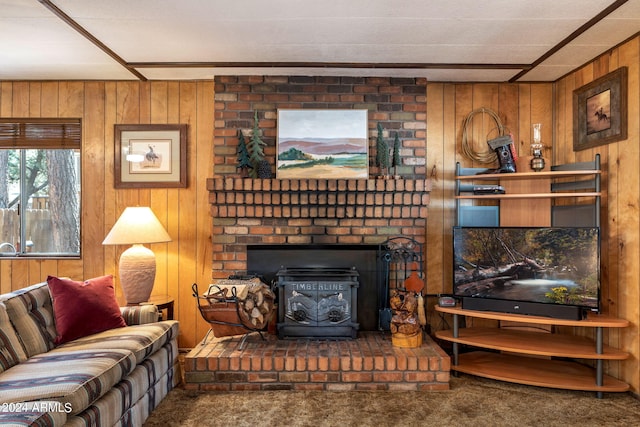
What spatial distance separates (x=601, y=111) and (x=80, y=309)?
3.72 m

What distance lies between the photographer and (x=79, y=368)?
2.11 meters

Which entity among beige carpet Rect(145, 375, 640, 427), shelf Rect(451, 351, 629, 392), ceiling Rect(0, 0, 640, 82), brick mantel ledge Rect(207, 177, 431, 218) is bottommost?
beige carpet Rect(145, 375, 640, 427)

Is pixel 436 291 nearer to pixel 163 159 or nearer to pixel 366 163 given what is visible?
pixel 366 163

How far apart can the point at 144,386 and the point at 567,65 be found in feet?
12.1

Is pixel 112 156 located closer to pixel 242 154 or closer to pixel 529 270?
pixel 242 154

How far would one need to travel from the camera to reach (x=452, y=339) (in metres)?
3.20

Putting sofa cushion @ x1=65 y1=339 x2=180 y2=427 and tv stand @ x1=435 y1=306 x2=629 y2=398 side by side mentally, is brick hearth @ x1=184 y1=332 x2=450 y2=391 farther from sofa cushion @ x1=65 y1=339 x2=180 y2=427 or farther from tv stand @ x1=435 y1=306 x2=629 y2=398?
tv stand @ x1=435 y1=306 x2=629 y2=398

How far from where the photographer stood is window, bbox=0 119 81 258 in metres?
3.88

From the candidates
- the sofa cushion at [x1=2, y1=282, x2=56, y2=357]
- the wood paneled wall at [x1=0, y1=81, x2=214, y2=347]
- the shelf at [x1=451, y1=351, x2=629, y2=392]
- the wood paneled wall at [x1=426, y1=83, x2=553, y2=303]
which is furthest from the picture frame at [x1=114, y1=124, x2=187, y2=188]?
the shelf at [x1=451, y1=351, x2=629, y2=392]

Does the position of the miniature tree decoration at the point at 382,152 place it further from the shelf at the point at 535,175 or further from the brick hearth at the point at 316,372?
the brick hearth at the point at 316,372

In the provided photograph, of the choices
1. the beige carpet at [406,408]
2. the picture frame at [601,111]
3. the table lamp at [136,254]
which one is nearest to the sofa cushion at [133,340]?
the beige carpet at [406,408]

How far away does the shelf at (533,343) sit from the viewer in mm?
2881

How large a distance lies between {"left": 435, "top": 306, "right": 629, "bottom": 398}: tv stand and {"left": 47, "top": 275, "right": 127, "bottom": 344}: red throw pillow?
90.7 inches

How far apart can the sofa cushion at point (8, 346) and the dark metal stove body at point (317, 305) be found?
1.63 metres
